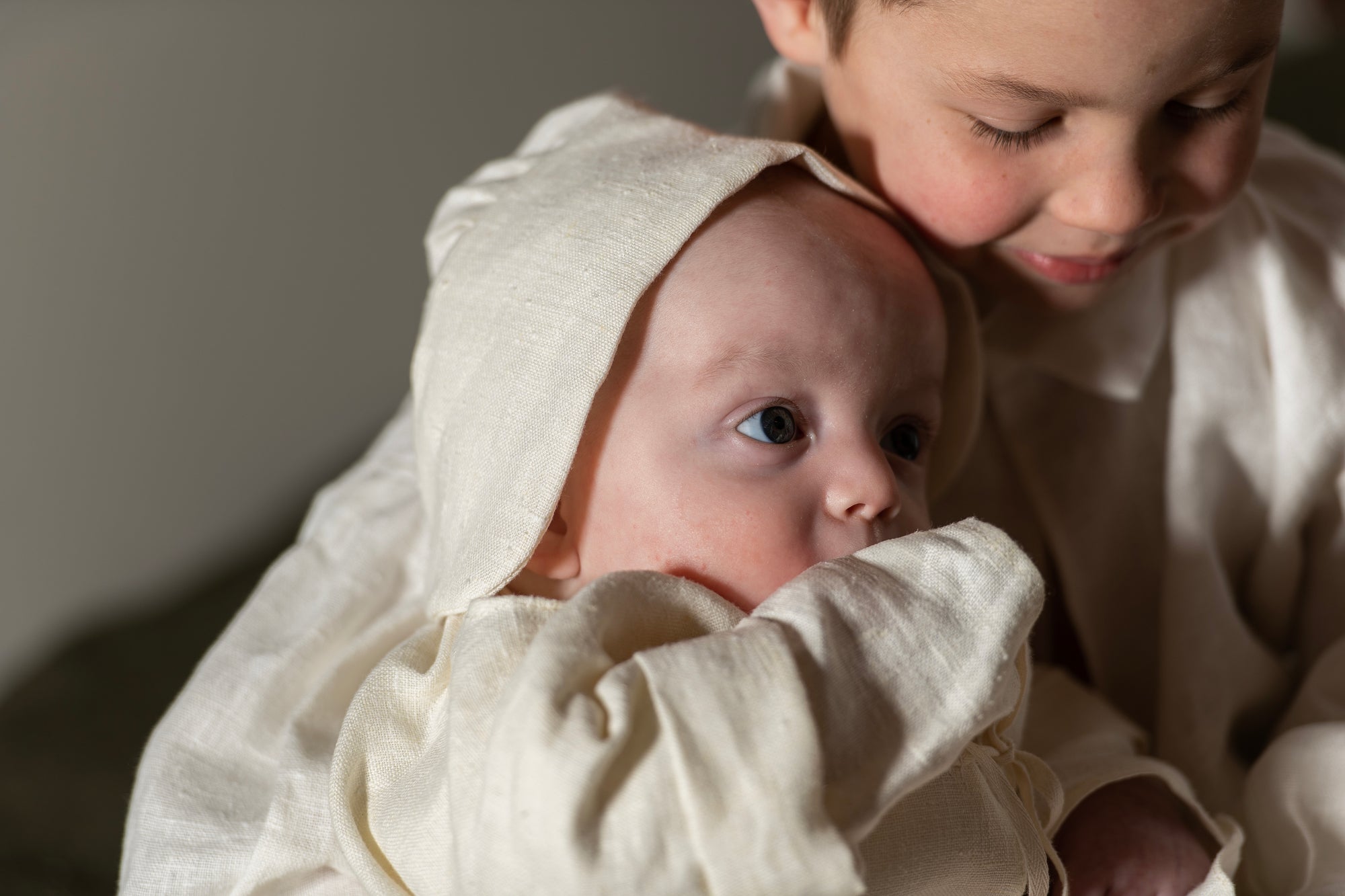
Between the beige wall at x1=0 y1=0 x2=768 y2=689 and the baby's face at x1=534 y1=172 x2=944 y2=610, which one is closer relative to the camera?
the baby's face at x1=534 y1=172 x2=944 y2=610

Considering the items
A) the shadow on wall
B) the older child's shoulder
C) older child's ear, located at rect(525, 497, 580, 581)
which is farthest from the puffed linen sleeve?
the shadow on wall

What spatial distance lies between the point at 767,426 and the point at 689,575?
0.10 meters

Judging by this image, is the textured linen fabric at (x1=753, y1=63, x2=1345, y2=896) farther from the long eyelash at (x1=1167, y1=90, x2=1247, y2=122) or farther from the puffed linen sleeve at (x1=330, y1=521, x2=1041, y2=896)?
the puffed linen sleeve at (x1=330, y1=521, x2=1041, y2=896)

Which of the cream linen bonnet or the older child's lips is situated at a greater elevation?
the cream linen bonnet

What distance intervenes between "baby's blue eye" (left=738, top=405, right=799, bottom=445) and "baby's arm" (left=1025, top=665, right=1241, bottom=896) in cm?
31

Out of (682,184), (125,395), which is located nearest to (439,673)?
(682,184)

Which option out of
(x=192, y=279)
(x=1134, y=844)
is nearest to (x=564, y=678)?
(x=1134, y=844)

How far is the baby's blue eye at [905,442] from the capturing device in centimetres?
88

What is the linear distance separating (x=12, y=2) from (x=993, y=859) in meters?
1.40

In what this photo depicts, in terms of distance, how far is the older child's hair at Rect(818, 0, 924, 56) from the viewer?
0.87 meters

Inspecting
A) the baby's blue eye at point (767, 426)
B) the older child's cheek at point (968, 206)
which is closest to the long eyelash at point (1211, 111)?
the older child's cheek at point (968, 206)

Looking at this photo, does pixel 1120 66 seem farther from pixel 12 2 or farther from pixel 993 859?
pixel 12 2

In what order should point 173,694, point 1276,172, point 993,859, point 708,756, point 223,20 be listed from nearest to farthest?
point 708,756 < point 993,859 < point 1276,172 < point 173,694 < point 223,20

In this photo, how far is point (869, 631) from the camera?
0.62m
